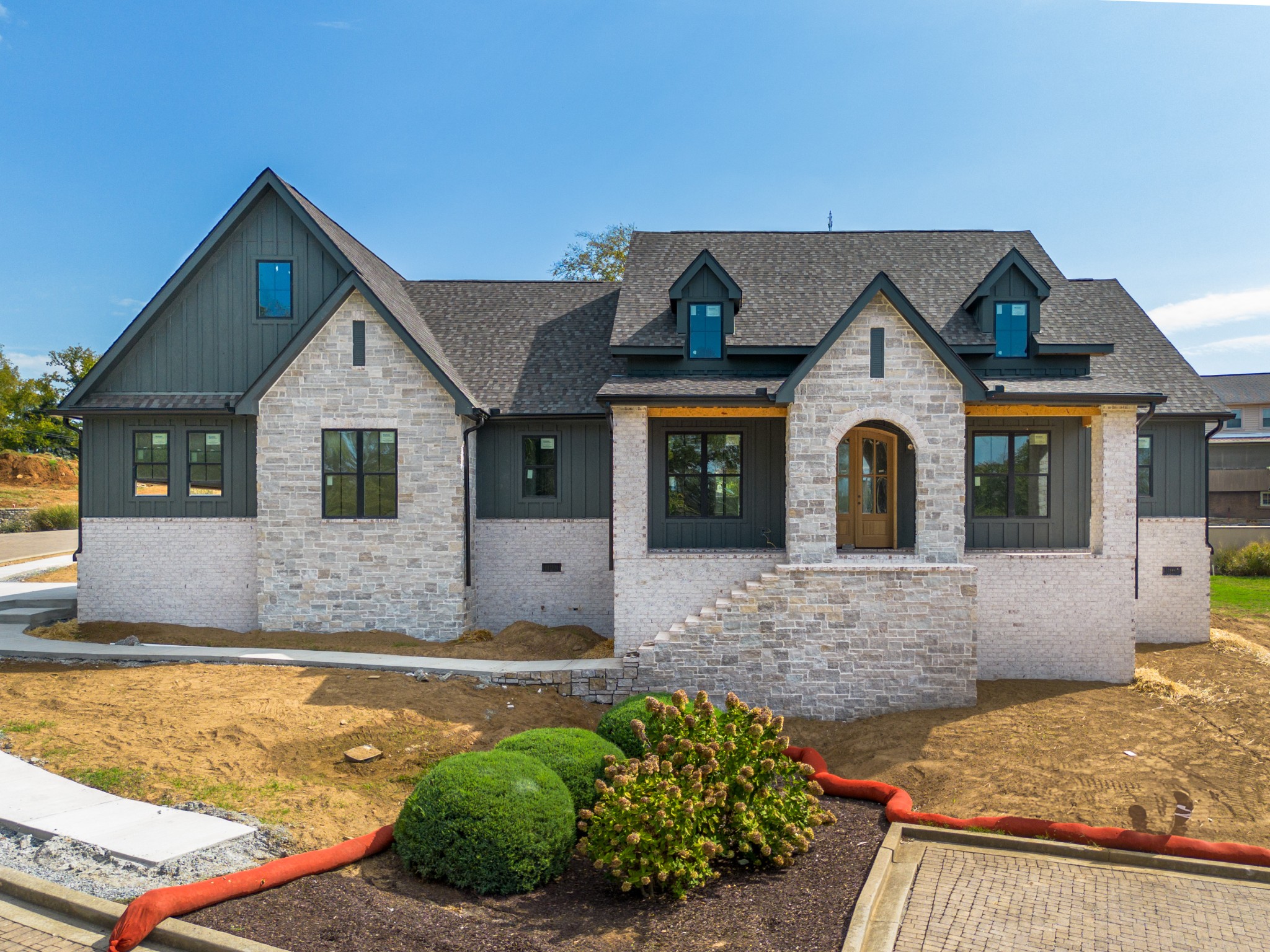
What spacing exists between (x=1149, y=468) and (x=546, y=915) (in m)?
16.8

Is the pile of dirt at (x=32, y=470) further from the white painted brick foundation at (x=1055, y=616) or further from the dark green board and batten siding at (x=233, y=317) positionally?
the white painted brick foundation at (x=1055, y=616)

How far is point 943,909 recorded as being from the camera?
6.55m

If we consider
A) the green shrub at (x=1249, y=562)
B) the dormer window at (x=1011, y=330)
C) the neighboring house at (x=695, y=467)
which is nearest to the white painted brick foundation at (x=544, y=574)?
the neighboring house at (x=695, y=467)

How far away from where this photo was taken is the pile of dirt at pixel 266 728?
26.8 feet

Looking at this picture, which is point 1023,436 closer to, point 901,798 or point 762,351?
point 762,351

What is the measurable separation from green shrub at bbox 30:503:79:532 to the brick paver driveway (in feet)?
142

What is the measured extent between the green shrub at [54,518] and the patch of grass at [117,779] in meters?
36.2

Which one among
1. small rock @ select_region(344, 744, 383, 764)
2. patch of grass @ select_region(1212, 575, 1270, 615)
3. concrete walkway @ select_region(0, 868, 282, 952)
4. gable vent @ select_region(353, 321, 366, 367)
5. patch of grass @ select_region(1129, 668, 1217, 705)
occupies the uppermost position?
gable vent @ select_region(353, 321, 366, 367)

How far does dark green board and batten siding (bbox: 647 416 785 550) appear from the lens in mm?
15055

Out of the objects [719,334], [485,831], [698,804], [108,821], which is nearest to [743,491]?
[719,334]

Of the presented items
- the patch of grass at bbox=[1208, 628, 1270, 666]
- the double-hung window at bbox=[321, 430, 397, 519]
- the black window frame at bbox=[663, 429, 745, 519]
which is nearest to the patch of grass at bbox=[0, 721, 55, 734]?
the double-hung window at bbox=[321, 430, 397, 519]

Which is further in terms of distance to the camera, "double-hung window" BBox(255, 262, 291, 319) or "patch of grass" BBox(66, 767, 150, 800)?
"double-hung window" BBox(255, 262, 291, 319)

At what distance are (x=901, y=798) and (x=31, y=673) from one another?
540 inches

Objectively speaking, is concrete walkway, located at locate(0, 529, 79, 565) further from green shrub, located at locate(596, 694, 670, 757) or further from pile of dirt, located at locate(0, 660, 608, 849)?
green shrub, located at locate(596, 694, 670, 757)
